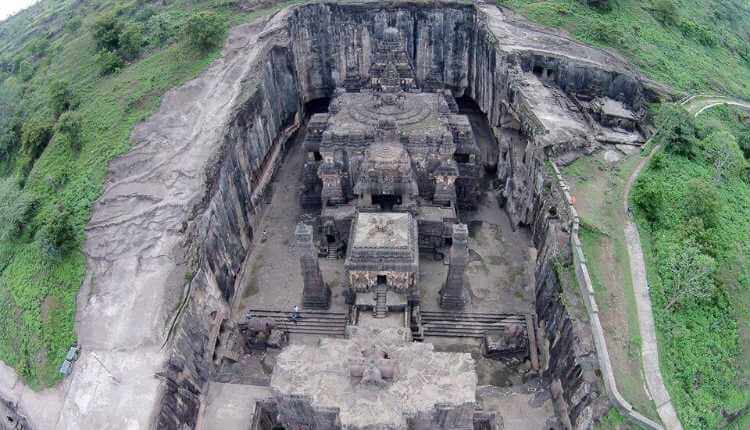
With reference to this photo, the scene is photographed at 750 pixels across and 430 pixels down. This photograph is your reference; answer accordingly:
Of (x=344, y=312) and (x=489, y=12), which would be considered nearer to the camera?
(x=344, y=312)

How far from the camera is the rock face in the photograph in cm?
2406

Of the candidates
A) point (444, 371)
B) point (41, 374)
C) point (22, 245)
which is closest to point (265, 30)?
point (22, 245)

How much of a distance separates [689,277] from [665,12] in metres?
42.3

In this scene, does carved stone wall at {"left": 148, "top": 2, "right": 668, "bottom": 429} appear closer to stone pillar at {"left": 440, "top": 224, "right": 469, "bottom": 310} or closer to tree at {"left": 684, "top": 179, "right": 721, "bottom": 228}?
stone pillar at {"left": 440, "top": 224, "right": 469, "bottom": 310}

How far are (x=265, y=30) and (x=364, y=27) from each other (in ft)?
36.9

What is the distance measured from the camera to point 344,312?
32.5 m

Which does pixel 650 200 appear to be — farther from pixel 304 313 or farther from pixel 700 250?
pixel 304 313

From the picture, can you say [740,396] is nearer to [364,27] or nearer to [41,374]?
[41,374]

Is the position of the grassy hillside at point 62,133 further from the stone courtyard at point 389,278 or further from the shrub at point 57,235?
the stone courtyard at point 389,278

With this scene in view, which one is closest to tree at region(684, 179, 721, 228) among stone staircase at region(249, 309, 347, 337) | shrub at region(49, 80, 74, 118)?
stone staircase at region(249, 309, 347, 337)

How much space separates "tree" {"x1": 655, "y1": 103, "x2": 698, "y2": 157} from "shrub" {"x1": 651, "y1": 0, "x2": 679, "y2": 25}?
2502cm

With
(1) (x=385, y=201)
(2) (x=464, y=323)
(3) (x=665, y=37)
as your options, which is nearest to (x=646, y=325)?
(2) (x=464, y=323)

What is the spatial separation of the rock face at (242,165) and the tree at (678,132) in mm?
5715

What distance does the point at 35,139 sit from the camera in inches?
1537
